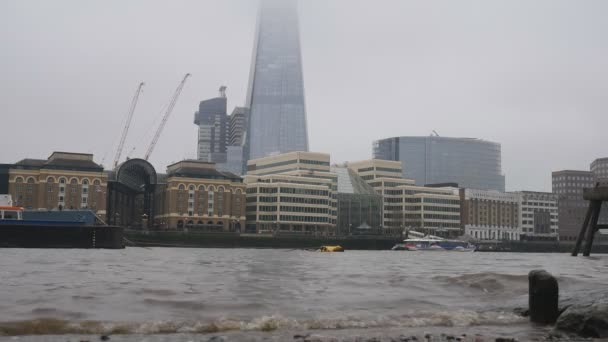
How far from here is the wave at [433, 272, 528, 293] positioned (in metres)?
31.9

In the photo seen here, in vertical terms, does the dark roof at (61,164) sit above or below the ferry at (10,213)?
above

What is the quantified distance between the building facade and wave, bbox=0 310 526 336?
173 meters

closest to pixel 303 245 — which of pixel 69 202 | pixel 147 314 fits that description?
pixel 69 202

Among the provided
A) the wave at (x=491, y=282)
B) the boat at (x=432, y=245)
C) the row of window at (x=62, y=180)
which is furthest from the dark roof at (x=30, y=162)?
the wave at (x=491, y=282)

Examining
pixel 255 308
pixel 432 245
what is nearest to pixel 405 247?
pixel 432 245

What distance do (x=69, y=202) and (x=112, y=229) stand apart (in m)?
79.1

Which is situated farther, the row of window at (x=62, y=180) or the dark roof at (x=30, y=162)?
the dark roof at (x=30, y=162)

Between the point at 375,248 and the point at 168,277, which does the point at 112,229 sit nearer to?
the point at 168,277

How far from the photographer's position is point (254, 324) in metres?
19.5

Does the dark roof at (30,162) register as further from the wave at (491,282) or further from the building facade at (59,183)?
the wave at (491,282)

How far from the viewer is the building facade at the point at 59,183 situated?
185 m

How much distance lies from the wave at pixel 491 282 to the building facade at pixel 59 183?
163675 millimetres

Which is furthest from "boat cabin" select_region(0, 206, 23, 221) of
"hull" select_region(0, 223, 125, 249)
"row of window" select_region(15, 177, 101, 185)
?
"row of window" select_region(15, 177, 101, 185)

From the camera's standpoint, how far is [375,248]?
196 metres
